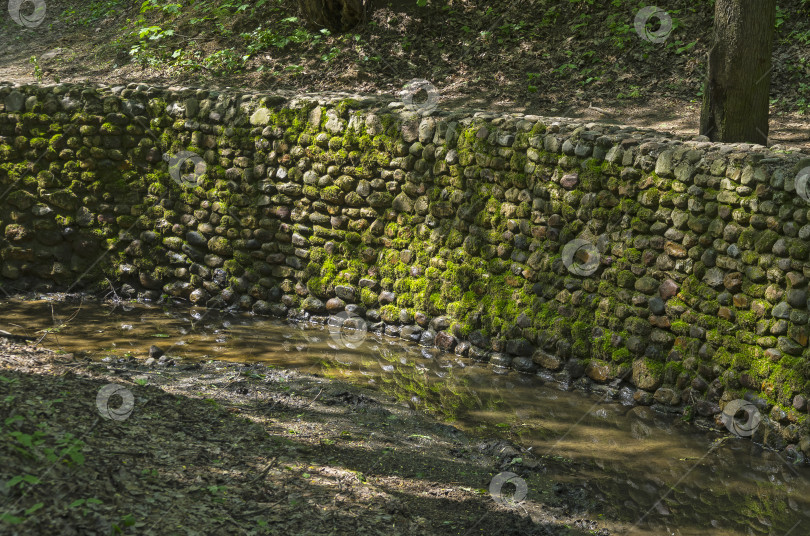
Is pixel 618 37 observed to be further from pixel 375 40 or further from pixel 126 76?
pixel 126 76

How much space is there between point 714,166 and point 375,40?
21.8ft

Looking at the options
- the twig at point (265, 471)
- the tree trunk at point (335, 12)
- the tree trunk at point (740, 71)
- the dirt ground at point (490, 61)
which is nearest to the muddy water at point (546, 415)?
the twig at point (265, 471)

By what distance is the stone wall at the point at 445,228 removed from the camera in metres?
5.53

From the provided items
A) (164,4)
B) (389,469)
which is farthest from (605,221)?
(164,4)

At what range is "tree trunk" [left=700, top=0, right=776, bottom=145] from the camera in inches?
258

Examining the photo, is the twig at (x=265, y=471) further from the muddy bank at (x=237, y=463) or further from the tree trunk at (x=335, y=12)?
the tree trunk at (x=335, y=12)

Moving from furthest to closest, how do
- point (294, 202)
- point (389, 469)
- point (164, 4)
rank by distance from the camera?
1. point (164, 4)
2. point (294, 202)
3. point (389, 469)

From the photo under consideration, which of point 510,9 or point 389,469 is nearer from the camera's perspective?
point 389,469

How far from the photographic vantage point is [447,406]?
5.96 metres

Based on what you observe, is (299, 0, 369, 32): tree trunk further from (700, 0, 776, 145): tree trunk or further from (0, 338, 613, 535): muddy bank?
(0, 338, 613, 535): muddy bank

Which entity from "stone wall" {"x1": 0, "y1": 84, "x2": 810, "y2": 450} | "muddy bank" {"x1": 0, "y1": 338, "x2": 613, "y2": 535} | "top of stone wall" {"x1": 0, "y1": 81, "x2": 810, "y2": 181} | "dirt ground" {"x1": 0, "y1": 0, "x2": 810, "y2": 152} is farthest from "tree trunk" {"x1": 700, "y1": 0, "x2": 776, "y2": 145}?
"muddy bank" {"x1": 0, "y1": 338, "x2": 613, "y2": 535}

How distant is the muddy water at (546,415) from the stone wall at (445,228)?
291mm

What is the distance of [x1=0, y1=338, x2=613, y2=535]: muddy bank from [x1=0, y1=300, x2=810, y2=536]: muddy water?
0.30 metres

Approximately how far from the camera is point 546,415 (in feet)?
19.2
